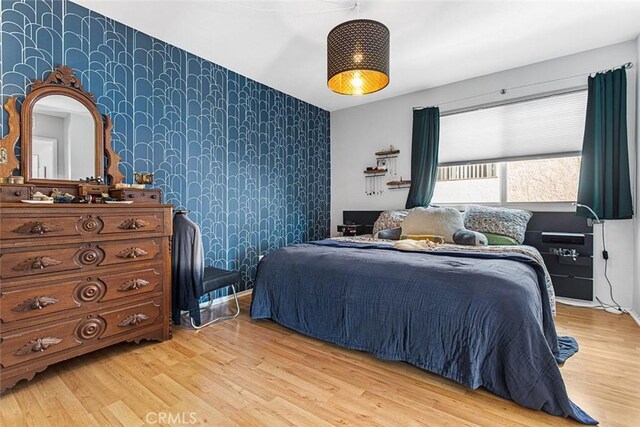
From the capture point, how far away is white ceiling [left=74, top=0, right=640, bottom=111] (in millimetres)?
2291

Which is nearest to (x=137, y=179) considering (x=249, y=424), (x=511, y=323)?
(x=249, y=424)

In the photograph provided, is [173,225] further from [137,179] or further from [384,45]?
[384,45]

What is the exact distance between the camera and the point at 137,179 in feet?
7.88

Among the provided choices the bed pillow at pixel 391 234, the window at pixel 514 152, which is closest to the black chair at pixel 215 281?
the bed pillow at pixel 391 234

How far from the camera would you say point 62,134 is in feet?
7.22

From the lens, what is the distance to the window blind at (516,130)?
3.06 metres

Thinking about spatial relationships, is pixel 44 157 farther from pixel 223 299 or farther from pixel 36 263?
pixel 223 299

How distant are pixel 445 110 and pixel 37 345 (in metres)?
4.29

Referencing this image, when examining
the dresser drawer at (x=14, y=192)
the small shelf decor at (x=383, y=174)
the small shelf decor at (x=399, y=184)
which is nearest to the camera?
the dresser drawer at (x=14, y=192)

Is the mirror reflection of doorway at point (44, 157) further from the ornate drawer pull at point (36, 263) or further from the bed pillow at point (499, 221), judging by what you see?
the bed pillow at point (499, 221)

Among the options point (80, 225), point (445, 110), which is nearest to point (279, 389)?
point (80, 225)

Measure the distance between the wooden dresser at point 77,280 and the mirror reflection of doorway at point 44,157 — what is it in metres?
0.61

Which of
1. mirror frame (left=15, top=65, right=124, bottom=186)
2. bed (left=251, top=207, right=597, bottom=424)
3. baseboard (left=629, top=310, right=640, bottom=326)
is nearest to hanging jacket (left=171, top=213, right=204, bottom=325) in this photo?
bed (left=251, top=207, right=597, bottom=424)

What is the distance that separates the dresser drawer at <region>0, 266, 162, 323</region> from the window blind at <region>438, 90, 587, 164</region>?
138 inches
